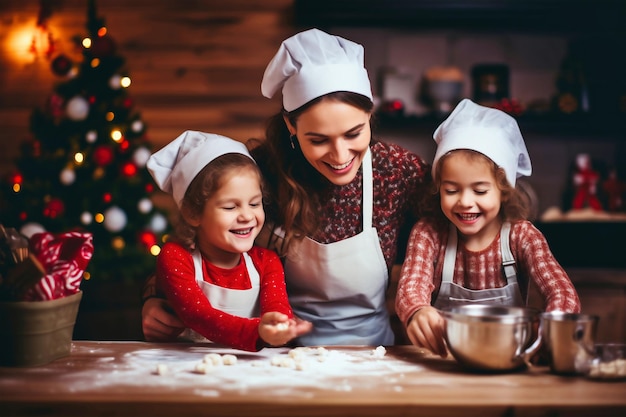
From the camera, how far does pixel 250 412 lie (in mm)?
985

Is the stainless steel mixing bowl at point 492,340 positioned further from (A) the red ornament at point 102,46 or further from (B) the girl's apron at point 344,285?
(A) the red ornament at point 102,46

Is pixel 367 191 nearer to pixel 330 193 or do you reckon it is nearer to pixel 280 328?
pixel 330 193

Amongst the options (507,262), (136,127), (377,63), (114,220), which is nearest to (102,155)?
(136,127)

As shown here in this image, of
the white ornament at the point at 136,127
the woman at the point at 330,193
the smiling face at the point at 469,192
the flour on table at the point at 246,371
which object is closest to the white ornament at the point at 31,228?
the white ornament at the point at 136,127

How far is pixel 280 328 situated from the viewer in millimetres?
1273

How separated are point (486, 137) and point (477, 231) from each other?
0.76ft

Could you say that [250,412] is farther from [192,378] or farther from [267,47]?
[267,47]

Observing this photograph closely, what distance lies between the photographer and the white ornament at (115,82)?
3266 millimetres

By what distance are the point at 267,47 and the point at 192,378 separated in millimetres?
2978

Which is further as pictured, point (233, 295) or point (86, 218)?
point (86, 218)

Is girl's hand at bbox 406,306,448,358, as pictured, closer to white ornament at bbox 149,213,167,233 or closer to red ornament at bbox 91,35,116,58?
white ornament at bbox 149,213,167,233

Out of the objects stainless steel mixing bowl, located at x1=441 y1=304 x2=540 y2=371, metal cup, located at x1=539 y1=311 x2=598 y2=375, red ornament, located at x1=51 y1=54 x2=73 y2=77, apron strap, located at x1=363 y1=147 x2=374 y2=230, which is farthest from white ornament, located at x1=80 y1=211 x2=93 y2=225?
metal cup, located at x1=539 y1=311 x2=598 y2=375

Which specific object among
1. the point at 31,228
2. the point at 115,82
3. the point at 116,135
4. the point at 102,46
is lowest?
the point at 31,228

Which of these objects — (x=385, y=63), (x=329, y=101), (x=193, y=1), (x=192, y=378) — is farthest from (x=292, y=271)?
(x=193, y=1)
